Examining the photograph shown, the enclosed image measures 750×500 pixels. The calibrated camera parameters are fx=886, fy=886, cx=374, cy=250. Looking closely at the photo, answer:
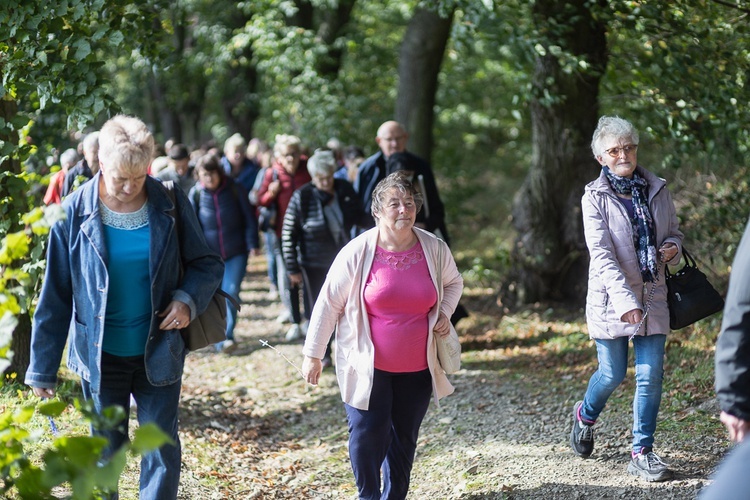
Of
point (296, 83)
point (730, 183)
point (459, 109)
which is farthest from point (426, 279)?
point (459, 109)

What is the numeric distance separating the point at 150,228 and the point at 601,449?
11.2 feet

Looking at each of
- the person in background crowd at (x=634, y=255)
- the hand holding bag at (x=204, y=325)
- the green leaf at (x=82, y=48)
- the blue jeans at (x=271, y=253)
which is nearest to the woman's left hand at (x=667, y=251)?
the person in background crowd at (x=634, y=255)

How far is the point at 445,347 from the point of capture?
4.87m

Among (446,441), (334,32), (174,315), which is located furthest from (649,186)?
(334,32)

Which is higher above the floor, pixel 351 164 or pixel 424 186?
pixel 351 164

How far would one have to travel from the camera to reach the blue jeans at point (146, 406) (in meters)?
4.38

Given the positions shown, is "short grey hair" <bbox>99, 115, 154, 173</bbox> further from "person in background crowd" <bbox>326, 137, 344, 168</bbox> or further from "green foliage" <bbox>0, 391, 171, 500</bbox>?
"person in background crowd" <bbox>326, 137, 344, 168</bbox>

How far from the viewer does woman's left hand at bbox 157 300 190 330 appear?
14.2 feet

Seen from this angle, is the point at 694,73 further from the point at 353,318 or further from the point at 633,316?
the point at 353,318

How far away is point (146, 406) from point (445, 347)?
161 centimetres

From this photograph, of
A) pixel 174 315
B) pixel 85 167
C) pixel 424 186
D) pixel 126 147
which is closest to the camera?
pixel 126 147

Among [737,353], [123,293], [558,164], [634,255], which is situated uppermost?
[558,164]

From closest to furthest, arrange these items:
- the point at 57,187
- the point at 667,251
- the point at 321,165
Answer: the point at 667,251, the point at 57,187, the point at 321,165

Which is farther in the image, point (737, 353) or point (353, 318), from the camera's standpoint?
point (353, 318)
